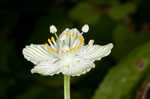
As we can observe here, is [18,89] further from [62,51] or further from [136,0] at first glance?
[136,0]

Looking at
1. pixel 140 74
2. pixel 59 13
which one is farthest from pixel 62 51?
pixel 59 13

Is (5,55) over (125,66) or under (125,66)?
over

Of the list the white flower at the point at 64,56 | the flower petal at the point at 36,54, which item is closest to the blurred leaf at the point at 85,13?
the white flower at the point at 64,56

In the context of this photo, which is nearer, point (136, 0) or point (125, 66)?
point (125, 66)

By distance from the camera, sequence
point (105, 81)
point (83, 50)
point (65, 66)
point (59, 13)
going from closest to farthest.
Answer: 1. point (65, 66)
2. point (83, 50)
3. point (105, 81)
4. point (59, 13)

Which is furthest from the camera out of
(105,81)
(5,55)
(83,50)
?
(5,55)

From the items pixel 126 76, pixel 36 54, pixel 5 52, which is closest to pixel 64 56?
pixel 36 54

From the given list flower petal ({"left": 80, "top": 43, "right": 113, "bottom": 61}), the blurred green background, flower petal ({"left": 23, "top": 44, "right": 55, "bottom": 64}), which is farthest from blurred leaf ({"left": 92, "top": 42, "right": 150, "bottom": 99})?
flower petal ({"left": 23, "top": 44, "right": 55, "bottom": 64})
